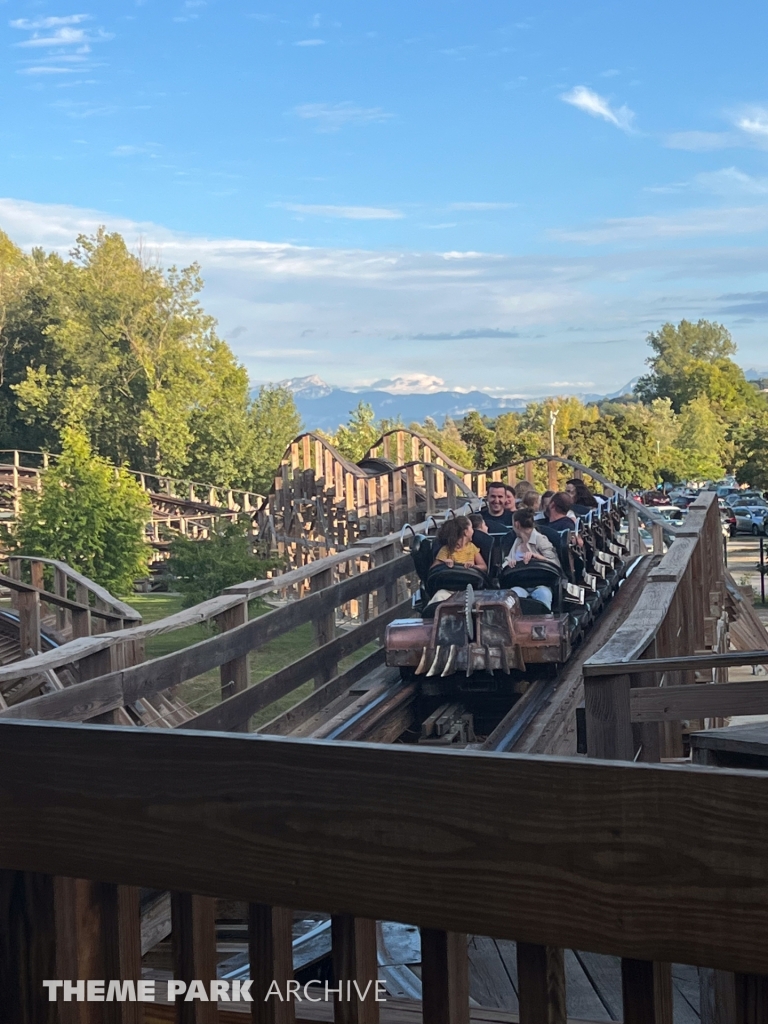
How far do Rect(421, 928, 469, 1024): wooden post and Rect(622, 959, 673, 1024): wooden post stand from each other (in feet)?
0.59

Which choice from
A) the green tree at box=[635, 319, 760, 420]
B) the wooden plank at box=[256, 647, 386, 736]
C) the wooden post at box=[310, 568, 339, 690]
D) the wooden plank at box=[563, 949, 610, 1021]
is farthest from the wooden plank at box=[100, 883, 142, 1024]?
the green tree at box=[635, 319, 760, 420]

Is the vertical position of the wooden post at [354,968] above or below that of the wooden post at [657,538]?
above

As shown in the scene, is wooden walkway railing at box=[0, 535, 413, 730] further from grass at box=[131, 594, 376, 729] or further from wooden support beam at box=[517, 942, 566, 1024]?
grass at box=[131, 594, 376, 729]

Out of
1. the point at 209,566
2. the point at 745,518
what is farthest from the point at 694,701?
the point at 745,518

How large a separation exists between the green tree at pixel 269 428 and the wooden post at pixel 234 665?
4842 centimetres

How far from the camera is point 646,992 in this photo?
1.21m

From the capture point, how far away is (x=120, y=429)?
56312mm

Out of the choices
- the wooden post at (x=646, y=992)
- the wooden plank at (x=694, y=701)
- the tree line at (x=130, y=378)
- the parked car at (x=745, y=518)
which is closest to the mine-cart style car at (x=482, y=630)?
the wooden plank at (x=694, y=701)

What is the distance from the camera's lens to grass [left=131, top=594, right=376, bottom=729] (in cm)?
1355

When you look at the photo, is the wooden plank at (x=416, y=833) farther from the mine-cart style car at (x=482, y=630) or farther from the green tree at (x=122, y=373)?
the green tree at (x=122, y=373)

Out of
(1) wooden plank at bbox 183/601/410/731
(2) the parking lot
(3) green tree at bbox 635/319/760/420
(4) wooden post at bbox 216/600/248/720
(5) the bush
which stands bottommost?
(2) the parking lot

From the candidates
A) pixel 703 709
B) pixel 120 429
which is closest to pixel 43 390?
pixel 120 429

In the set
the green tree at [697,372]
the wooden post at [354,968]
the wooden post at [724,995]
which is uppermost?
the green tree at [697,372]

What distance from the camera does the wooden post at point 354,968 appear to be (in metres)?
1.35
